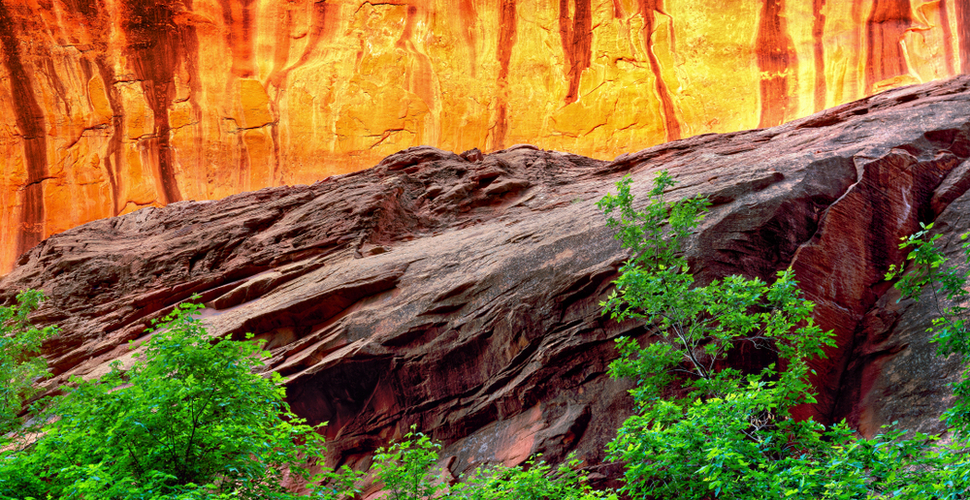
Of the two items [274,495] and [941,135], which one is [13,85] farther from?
[941,135]

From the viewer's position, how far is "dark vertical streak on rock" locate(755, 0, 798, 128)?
2655 cm

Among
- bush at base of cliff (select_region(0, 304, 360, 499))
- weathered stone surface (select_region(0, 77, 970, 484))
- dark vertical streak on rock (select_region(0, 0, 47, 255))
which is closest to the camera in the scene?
bush at base of cliff (select_region(0, 304, 360, 499))

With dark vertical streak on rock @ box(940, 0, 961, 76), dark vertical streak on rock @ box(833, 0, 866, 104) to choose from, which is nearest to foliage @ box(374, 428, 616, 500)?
dark vertical streak on rock @ box(833, 0, 866, 104)

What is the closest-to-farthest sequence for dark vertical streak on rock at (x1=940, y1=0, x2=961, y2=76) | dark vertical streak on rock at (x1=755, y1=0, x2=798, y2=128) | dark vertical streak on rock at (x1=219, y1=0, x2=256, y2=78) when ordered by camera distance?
1. dark vertical streak on rock at (x1=940, y1=0, x2=961, y2=76)
2. dark vertical streak on rock at (x1=755, y1=0, x2=798, y2=128)
3. dark vertical streak on rock at (x1=219, y1=0, x2=256, y2=78)

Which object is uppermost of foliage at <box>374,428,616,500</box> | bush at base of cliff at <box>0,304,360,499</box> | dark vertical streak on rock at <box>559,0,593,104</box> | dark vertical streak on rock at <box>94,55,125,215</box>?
dark vertical streak on rock at <box>559,0,593,104</box>

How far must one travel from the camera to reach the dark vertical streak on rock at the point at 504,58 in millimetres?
28719

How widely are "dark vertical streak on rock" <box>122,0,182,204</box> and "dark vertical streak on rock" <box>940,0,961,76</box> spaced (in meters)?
29.4

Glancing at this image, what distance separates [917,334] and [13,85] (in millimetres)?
31499

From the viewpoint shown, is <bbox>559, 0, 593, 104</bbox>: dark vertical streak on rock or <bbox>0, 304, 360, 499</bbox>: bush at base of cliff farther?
<bbox>559, 0, 593, 104</bbox>: dark vertical streak on rock

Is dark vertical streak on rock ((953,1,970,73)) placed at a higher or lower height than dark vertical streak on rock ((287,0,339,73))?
lower

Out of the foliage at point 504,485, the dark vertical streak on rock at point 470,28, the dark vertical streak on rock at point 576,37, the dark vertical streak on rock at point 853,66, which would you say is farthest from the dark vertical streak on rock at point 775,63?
the foliage at point 504,485

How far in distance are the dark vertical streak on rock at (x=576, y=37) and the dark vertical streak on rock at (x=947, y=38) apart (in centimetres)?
1284

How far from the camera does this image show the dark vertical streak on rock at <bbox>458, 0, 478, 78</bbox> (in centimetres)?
2894

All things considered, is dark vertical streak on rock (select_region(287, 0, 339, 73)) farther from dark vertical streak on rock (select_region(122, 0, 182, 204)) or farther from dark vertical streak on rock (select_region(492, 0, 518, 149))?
dark vertical streak on rock (select_region(492, 0, 518, 149))
